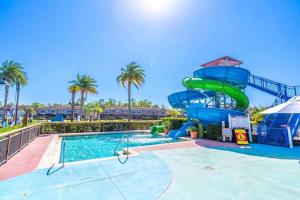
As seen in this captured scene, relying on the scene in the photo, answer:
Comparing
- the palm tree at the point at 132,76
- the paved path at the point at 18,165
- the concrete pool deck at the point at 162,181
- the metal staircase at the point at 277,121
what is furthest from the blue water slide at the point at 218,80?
the palm tree at the point at 132,76

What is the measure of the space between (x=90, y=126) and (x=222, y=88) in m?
15.7

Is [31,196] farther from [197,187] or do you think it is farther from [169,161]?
[169,161]

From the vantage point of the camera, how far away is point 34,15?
1081cm

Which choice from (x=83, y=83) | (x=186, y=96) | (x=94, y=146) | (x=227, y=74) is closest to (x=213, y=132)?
(x=227, y=74)

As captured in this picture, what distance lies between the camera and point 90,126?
21312mm

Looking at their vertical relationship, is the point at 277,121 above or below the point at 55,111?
below

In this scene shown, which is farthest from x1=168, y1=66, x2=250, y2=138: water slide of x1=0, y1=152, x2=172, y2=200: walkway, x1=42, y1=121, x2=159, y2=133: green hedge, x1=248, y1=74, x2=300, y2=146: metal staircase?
x1=42, y1=121, x2=159, y2=133: green hedge

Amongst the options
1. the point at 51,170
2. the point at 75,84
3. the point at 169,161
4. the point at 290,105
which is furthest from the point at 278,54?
the point at 75,84

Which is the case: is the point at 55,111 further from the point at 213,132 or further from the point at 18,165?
the point at 18,165

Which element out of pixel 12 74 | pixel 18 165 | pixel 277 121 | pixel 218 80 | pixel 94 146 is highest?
pixel 12 74

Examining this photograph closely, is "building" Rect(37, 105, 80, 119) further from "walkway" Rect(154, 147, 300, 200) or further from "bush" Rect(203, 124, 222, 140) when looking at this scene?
"walkway" Rect(154, 147, 300, 200)

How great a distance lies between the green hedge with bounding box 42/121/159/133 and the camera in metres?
18.9

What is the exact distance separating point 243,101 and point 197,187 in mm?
12638

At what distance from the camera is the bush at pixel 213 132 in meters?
13.2
